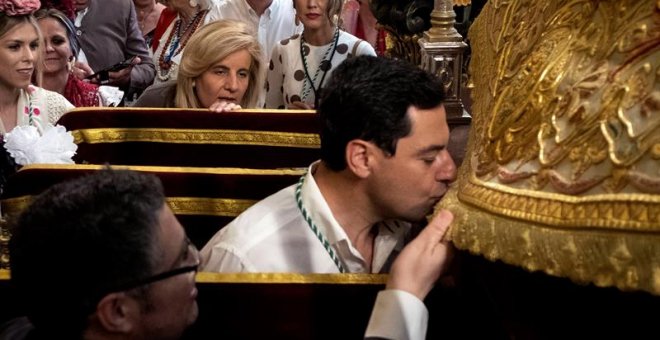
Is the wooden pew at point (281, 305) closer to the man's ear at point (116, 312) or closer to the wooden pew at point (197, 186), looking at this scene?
the man's ear at point (116, 312)

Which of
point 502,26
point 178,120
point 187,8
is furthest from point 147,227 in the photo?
point 187,8

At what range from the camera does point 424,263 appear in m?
1.63

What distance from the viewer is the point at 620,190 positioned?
4.18 ft

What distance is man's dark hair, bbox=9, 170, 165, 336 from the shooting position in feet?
4.36

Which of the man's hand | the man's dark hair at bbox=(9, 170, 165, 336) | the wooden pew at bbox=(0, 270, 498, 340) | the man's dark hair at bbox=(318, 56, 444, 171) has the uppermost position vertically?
the man's dark hair at bbox=(9, 170, 165, 336)

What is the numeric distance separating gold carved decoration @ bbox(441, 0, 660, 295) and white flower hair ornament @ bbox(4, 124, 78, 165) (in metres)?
1.65

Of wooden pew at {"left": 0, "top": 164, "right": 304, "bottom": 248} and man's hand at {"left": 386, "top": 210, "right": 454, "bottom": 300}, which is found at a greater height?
man's hand at {"left": 386, "top": 210, "right": 454, "bottom": 300}

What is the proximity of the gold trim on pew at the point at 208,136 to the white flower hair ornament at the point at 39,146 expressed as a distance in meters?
0.32

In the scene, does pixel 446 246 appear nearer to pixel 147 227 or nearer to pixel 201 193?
pixel 147 227

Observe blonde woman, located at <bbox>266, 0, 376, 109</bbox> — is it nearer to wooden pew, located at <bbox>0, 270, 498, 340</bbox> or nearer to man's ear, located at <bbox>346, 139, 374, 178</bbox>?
man's ear, located at <bbox>346, 139, 374, 178</bbox>

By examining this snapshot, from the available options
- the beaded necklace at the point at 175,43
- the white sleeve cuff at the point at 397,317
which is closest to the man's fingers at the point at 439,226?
the white sleeve cuff at the point at 397,317

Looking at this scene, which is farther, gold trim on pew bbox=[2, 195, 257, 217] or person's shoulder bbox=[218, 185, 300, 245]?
gold trim on pew bbox=[2, 195, 257, 217]

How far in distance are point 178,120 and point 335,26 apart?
0.80 meters

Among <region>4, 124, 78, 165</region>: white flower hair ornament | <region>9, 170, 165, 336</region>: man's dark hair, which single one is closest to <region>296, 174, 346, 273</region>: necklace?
<region>9, 170, 165, 336</region>: man's dark hair
